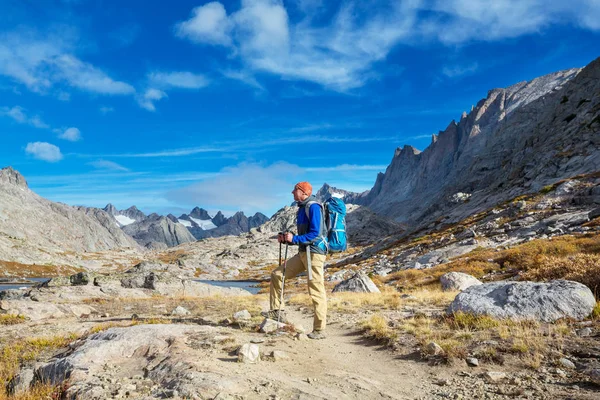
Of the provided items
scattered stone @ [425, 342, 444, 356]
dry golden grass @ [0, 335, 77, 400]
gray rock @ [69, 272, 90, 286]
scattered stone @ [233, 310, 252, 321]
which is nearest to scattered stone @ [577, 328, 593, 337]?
scattered stone @ [425, 342, 444, 356]

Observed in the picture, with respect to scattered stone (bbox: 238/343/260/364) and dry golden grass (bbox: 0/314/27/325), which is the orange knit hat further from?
dry golden grass (bbox: 0/314/27/325)

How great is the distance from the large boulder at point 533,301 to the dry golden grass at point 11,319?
65.2 feet

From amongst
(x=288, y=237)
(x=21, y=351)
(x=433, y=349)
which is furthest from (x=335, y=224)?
(x=21, y=351)

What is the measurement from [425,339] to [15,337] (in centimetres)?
1494

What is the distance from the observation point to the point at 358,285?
28.9 meters

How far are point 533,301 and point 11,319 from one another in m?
22.3

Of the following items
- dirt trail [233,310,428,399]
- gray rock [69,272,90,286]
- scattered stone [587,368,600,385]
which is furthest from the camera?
gray rock [69,272,90,286]

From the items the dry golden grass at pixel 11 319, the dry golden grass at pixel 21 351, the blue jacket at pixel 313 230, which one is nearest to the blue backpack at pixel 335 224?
the blue jacket at pixel 313 230

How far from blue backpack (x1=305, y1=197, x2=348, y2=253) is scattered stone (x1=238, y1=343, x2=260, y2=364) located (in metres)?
3.66

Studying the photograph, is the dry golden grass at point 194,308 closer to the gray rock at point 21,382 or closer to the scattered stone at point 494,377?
the gray rock at point 21,382

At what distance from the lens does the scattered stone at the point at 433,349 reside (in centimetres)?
817

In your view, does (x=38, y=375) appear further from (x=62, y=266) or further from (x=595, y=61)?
(x=62, y=266)

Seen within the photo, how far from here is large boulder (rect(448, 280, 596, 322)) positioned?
32.1 ft

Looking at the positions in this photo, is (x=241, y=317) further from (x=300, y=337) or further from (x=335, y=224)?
(x=335, y=224)
